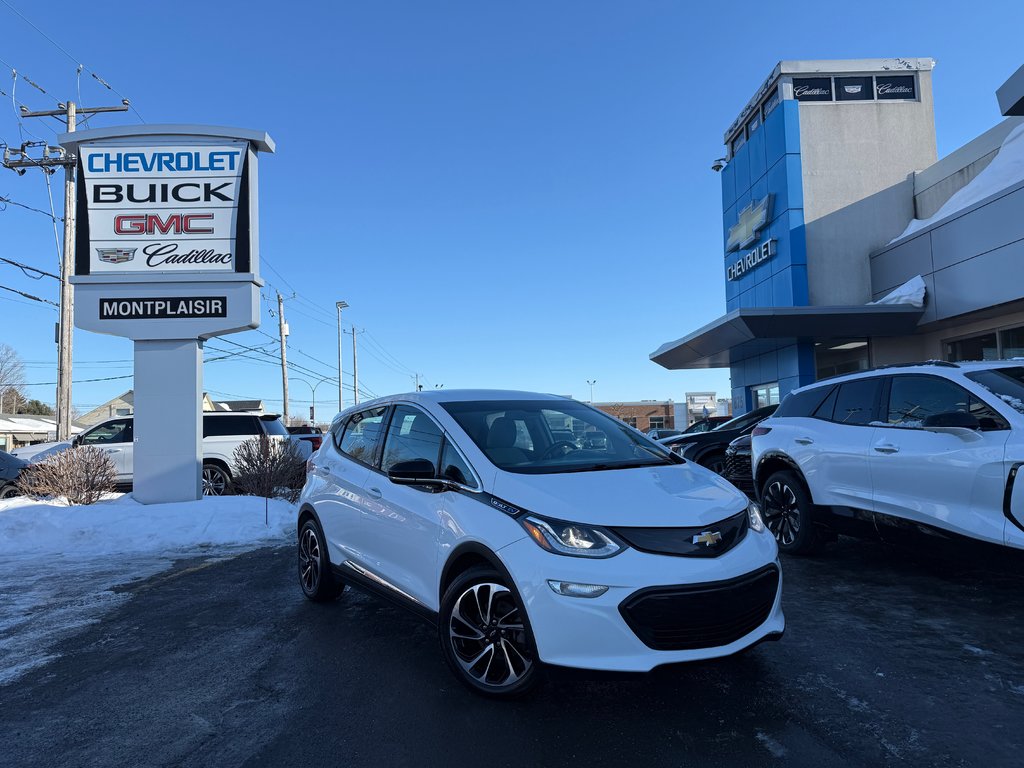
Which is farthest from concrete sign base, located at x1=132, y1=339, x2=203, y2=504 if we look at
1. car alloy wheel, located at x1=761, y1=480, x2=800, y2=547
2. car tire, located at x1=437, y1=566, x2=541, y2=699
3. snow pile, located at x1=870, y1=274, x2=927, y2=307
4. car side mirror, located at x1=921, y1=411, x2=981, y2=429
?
snow pile, located at x1=870, y1=274, x2=927, y2=307

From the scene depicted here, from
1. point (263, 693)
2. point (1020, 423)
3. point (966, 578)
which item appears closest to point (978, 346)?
point (966, 578)

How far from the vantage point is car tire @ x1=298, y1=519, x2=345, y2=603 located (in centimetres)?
531

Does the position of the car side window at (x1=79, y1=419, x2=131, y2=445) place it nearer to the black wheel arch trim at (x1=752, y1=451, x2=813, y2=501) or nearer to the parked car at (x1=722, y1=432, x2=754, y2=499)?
the parked car at (x1=722, y1=432, x2=754, y2=499)

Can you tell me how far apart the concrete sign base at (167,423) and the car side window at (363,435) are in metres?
7.28

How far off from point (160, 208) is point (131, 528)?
5.76 metres

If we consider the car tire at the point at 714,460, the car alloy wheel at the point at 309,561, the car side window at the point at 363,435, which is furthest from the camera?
the car tire at the point at 714,460

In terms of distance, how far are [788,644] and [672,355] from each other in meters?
21.1

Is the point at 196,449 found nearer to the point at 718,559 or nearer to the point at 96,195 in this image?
the point at 96,195

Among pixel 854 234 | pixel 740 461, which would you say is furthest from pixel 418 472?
pixel 854 234

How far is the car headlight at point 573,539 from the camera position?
3.13m

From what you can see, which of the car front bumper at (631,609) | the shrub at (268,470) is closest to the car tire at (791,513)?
the car front bumper at (631,609)

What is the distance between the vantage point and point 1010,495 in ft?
14.4

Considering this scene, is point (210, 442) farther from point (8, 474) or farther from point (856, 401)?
point (856, 401)

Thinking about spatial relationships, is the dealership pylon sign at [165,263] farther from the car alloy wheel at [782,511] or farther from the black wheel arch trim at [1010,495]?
the black wheel arch trim at [1010,495]
